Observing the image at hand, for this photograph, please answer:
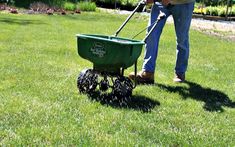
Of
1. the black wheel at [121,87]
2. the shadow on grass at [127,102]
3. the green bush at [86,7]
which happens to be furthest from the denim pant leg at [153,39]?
the green bush at [86,7]

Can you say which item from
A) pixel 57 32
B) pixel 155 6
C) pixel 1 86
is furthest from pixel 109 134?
pixel 57 32

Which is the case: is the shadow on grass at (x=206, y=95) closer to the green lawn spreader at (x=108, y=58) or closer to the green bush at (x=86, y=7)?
the green lawn spreader at (x=108, y=58)

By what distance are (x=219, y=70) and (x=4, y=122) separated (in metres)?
5.02

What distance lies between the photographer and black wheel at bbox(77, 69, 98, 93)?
5508 mm

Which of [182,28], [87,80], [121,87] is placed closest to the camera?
[121,87]

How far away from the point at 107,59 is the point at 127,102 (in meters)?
0.57

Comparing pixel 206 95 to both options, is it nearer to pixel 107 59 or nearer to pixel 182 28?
pixel 182 28

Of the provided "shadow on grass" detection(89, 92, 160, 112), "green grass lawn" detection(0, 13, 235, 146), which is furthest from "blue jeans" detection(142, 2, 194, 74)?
"shadow on grass" detection(89, 92, 160, 112)

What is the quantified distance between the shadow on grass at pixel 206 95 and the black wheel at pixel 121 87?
0.93m

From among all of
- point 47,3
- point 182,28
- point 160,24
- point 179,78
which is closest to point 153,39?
point 160,24

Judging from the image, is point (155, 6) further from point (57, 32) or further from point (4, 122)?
point (57, 32)

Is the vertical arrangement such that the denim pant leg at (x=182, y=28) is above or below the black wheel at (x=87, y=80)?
above

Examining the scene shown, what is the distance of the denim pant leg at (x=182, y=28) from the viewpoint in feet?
21.1

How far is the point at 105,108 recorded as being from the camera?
5082 millimetres
